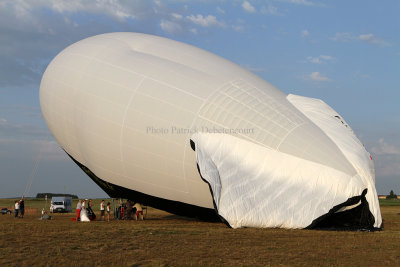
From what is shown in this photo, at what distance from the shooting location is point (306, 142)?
1769 centimetres

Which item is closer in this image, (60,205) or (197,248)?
(197,248)

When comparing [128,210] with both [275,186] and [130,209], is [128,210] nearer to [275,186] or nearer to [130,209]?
[130,209]

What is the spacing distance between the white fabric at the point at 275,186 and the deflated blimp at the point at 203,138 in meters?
0.04

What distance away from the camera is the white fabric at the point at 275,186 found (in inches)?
654

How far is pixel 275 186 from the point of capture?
16.9 metres

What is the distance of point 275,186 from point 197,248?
16.1ft

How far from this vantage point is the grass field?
36.1 feet

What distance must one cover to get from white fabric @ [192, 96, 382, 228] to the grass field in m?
0.66

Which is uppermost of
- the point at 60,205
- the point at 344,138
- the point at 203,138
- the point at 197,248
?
the point at 344,138

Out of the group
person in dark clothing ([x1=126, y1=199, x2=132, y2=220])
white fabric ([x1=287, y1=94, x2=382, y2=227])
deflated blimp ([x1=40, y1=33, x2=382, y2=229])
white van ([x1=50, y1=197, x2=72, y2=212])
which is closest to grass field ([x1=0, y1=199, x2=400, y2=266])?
deflated blimp ([x1=40, y1=33, x2=382, y2=229])

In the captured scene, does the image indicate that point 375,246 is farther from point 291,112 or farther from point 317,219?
point 291,112

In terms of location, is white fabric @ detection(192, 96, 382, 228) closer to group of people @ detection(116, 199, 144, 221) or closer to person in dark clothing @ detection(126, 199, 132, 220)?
group of people @ detection(116, 199, 144, 221)

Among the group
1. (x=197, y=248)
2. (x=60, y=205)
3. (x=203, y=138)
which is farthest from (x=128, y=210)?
(x=60, y=205)

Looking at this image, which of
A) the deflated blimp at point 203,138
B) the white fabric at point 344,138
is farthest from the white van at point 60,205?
the white fabric at point 344,138
